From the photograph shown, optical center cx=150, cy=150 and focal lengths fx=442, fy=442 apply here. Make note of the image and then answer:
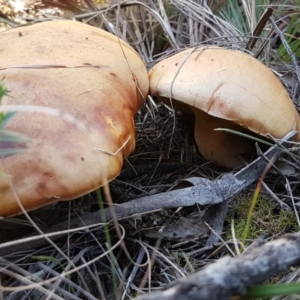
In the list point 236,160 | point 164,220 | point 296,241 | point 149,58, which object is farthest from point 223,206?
point 149,58

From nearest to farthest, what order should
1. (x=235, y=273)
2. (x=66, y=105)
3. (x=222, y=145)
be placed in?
1. (x=235, y=273)
2. (x=66, y=105)
3. (x=222, y=145)

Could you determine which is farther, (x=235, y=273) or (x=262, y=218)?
(x=262, y=218)

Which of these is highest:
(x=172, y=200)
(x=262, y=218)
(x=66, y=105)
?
(x=66, y=105)

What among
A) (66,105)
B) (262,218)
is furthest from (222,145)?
(66,105)

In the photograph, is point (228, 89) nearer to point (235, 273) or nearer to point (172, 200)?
point (172, 200)

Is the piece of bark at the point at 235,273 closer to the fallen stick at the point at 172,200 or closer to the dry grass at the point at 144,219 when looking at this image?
the dry grass at the point at 144,219

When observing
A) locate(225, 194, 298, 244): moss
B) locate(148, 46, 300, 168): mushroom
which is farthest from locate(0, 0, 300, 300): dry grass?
locate(148, 46, 300, 168): mushroom

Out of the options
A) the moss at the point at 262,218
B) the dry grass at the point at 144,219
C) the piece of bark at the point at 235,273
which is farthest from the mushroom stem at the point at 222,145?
the piece of bark at the point at 235,273
